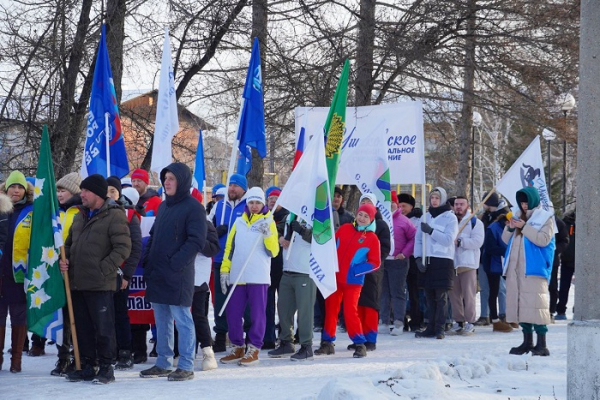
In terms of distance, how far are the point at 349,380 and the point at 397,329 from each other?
530cm

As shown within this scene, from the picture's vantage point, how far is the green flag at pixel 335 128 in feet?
31.4

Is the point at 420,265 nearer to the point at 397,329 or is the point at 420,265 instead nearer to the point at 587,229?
the point at 397,329

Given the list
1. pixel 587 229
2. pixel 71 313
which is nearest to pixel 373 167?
pixel 71 313

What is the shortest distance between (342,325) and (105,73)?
16.4 feet

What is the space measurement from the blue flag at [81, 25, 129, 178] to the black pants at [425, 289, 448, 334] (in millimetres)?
4328

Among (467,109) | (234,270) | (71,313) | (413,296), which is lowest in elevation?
(413,296)

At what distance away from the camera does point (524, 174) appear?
11766 mm

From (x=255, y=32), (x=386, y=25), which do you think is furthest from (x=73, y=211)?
(x=386, y=25)

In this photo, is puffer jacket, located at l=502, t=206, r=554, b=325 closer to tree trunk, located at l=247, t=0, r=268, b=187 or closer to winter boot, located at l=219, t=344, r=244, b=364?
winter boot, located at l=219, t=344, r=244, b=364

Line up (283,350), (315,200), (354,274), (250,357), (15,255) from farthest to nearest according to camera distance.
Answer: (354,274), (283,350), (315,200), (250,357), (15,255)

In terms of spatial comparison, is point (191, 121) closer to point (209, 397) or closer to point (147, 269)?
point (147, 269)

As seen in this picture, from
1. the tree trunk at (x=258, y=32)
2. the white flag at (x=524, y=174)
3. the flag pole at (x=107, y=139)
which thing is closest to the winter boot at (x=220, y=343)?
the flag pole at (x=107, y=139)

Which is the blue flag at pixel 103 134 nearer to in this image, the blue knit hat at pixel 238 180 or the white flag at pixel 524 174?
the blue knit hat at pixel 238 180

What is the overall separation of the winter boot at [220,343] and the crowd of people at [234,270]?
1 centimetres
